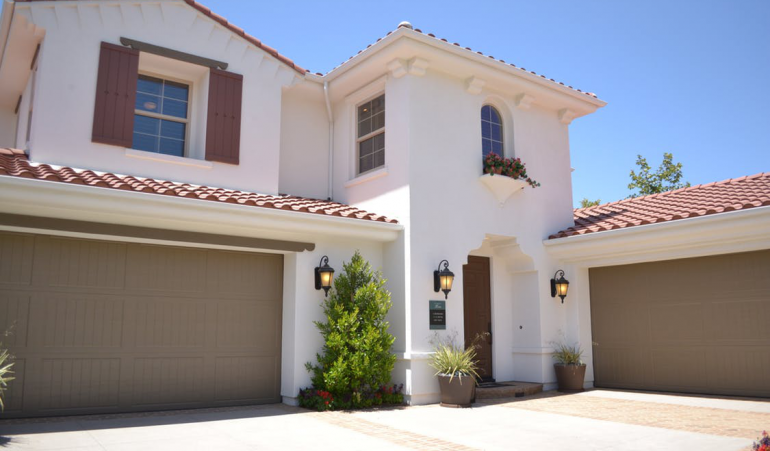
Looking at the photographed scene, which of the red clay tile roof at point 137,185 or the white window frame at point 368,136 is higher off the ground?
the white window frame at point 368,136

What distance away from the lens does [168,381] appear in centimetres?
850

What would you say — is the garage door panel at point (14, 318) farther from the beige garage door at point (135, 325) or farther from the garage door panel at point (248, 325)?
the garage door panel at point (248, 325)

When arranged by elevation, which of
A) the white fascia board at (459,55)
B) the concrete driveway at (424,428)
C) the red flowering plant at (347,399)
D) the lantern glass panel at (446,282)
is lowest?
the concrete driveway at (424,428)

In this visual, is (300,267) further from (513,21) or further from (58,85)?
(513,21)

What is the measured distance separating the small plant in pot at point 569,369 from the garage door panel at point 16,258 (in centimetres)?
910

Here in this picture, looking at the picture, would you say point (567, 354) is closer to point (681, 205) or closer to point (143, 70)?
point (681, 205)

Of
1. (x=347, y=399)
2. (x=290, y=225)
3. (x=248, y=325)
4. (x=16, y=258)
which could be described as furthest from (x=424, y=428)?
(x=16, y=258)

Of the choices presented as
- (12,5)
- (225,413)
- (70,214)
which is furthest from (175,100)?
(225,413)

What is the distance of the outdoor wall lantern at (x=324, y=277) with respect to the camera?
9.47 m

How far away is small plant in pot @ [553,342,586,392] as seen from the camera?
11.2 metres

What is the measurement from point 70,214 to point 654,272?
9736 millimetres

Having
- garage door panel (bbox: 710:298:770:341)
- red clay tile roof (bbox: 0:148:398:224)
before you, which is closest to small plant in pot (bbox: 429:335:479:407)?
red clay tile roof (bbox: 0:148:398:224)

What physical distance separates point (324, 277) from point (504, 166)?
166 inches

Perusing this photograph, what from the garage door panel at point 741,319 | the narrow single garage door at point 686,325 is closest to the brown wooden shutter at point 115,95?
the narrow single garage door at point 686,325
